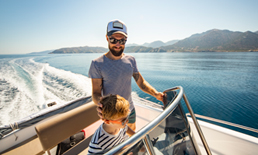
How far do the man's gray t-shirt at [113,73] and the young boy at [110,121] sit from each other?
12.5 inches

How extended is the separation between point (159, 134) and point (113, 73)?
72cm

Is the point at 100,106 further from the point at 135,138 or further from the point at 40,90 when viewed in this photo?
the point at 40,90

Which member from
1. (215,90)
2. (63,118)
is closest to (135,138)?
(63,118)

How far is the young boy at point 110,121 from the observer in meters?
0.86

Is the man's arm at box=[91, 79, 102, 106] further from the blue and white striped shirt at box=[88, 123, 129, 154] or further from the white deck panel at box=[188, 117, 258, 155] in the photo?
the white deck panel at box=[188, 117, 258, 155]

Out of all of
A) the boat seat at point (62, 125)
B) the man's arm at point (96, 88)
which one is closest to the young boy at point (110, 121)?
the man's arm at point (96, 88)

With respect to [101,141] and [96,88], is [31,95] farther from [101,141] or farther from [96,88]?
[101,141]

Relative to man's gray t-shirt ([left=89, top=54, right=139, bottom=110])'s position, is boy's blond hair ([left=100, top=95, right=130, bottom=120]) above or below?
below

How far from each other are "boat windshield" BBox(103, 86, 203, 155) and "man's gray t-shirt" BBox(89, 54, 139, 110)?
599 millimetres

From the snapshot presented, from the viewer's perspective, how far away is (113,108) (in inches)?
33.7

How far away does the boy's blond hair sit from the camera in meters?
0.85

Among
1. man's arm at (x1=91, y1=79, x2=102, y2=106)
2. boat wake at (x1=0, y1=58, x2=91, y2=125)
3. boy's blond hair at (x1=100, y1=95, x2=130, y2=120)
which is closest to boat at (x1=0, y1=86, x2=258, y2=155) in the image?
boy's blond hair at (x1=100, y1=95, x2=130, y2=120)

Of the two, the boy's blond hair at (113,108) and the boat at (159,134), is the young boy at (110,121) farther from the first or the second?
the boat at (159,134)

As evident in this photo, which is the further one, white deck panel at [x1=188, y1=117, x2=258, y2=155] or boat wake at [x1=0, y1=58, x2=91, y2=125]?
boat wake at [x1=0, y1=58, x2=91, y2=125]
